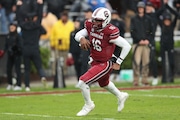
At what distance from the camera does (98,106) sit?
15289mm

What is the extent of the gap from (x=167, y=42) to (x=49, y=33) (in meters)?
5.52

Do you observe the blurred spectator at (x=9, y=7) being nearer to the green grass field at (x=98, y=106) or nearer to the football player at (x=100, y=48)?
the green grass field at (x=98, y=106)

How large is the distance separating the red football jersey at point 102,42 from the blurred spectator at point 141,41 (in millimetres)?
7313

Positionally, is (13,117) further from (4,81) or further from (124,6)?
(124,6)

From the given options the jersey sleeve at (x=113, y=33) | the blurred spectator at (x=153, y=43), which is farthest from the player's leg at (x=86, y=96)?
the blurred spectator at (x=153, y=43)

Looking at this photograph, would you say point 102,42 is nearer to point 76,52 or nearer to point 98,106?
point 98,106

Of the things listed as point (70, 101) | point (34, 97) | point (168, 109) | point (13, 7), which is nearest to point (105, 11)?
point (168, 109)

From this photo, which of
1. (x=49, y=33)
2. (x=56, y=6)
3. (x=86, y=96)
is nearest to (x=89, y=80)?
(x=86, y=96)

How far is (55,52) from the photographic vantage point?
78.6 feet

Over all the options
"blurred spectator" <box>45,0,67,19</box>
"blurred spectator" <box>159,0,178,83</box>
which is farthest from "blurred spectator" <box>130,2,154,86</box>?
"blurred spectator" <box>45,0,67,19</box>

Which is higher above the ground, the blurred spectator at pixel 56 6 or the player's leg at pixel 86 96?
the player's leg at pixel 86 96

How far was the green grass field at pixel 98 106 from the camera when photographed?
12805 millimetres

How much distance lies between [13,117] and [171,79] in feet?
31.6

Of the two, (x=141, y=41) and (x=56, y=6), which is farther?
(x=56, y=6)
